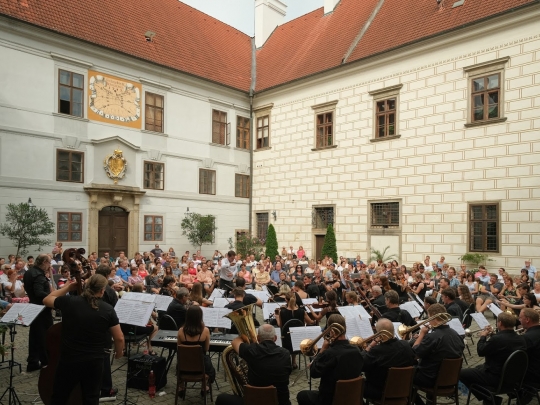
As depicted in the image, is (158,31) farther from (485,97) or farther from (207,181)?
(485,97)

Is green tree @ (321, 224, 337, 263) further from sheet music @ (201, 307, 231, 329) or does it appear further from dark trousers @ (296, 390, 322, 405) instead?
dark trousers @ (296, 390, 322, 405)

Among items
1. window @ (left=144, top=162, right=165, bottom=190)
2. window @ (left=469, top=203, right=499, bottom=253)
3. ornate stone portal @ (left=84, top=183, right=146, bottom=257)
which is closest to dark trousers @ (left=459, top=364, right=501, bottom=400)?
window @ (left=469, top=203, right=499, bottom=253)

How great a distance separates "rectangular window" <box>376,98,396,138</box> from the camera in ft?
68.2

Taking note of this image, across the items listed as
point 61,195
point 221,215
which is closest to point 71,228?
point 61,195

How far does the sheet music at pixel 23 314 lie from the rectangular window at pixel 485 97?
17.3 metres

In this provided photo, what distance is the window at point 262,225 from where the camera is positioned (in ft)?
86.3

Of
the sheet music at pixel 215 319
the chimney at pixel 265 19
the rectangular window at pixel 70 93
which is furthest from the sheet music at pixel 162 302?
the chimney at pixel 265 19

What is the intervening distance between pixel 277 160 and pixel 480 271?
1315 centimetres

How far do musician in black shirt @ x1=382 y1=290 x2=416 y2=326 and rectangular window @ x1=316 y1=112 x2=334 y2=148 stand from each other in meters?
15.8

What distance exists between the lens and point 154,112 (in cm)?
2250

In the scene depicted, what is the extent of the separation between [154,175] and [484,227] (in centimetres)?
1529

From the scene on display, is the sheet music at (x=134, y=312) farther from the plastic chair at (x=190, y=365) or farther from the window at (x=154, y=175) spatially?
the window at (x=154, y=175)

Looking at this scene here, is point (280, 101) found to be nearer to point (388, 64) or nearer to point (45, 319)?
point (388, 64)

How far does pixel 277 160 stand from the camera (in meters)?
25.6
